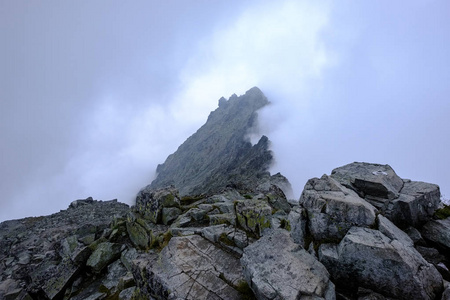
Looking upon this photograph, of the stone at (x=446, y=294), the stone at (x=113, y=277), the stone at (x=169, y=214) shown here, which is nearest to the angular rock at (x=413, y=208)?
the stone at (x=446, y=294)

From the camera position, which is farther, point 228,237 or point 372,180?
point 372,180

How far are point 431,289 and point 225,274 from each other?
874 centimetres

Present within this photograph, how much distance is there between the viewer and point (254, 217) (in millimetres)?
14109

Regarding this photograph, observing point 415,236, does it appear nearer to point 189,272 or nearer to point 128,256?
point 189,272

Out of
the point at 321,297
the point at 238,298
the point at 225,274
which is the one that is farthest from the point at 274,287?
the point at 225,274

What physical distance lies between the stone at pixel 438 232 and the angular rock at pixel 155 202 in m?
21.9

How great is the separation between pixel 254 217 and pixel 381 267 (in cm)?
733

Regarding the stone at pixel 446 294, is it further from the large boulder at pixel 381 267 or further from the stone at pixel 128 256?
the stone at pixel 128 256

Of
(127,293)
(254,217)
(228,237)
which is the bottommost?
(127,293)

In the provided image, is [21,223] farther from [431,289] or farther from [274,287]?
[431,289]

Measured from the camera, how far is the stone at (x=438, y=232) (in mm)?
11188

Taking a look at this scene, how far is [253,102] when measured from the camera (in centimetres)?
17550

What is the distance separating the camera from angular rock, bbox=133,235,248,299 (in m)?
10.1

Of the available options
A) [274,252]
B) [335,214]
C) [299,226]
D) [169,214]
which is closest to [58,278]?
[169,214]
